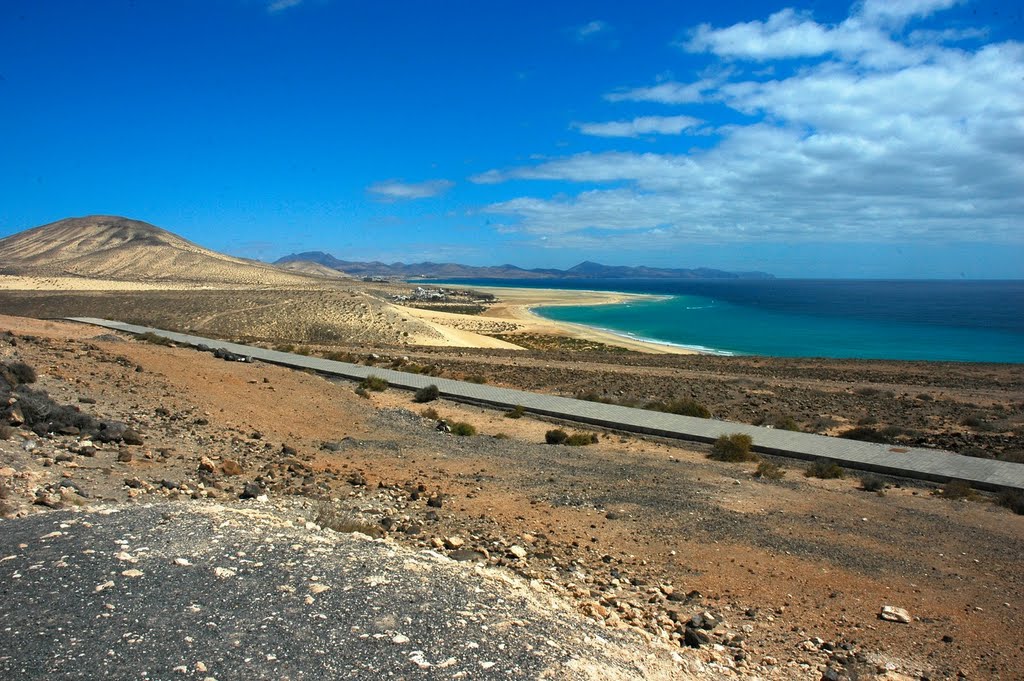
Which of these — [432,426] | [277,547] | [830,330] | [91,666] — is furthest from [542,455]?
[830,330]

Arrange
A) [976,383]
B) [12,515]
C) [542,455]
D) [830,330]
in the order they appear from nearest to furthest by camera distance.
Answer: [12,515] → [542,455] → [976,383] → [830,330]

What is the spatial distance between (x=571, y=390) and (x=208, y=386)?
11571 mm

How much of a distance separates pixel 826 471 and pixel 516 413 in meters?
8.01

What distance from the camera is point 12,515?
20.2ft

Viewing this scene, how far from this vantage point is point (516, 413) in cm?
1803

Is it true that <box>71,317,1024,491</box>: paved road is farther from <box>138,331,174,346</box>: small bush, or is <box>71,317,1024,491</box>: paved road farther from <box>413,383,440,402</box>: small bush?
<box>138,331,174,346</box>: small bush

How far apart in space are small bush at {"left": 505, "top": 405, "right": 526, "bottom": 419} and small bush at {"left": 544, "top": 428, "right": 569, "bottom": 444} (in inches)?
103

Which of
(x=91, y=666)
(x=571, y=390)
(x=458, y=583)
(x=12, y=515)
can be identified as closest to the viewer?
(x=91, y=666)

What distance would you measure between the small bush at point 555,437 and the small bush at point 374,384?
7.69 meters

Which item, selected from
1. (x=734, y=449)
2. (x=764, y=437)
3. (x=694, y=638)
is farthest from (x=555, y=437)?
(x=694, y=638)

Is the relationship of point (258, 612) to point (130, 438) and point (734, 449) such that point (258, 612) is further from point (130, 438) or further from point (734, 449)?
point (734, 449)

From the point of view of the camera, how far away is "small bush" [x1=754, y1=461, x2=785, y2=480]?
12.1 meters

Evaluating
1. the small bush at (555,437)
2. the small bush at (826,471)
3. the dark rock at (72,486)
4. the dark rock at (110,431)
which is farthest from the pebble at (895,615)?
the dark rock at (110,431)

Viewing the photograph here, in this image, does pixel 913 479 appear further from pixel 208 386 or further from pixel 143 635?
pixel 208 386
